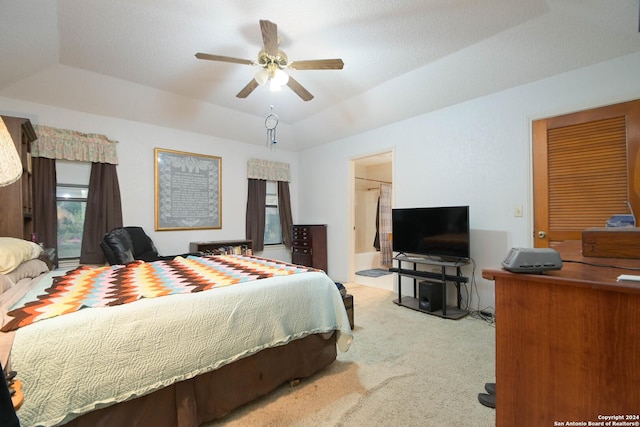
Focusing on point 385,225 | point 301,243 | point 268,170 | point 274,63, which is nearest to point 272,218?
point 301,243

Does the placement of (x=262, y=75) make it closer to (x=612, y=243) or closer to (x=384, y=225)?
(x=612, y=243)

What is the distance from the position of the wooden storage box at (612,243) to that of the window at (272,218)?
450 cm

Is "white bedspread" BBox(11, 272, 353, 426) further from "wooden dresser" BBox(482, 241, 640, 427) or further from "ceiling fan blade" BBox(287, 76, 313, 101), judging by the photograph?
"ceiling fan blade" BBox(287, 76, 313, 101)

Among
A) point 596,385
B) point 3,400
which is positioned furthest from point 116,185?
point 596,385

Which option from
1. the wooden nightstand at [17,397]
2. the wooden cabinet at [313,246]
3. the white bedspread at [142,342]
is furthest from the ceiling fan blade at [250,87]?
the wooden cabinet at [313,246]

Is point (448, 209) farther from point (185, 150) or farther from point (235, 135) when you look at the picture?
point (185, 150)

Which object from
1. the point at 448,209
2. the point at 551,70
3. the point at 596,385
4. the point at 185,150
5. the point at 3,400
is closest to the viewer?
the point at 3,400

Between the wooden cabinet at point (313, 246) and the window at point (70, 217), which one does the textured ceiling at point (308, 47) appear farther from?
the wooden cabinet at point (313, 246)

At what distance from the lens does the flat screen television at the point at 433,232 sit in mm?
3016

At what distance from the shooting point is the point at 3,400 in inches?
20.2

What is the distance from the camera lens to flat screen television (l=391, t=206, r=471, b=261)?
3016 millimetres

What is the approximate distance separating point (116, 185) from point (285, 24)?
301 cm

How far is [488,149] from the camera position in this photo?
3.09m

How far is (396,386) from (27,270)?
2617mm
